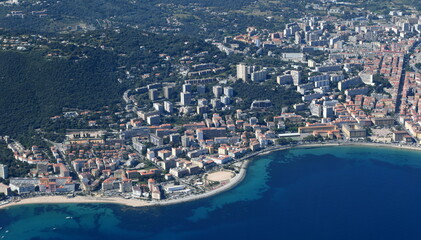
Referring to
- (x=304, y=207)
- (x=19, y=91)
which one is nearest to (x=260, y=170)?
(x=304, y=207)

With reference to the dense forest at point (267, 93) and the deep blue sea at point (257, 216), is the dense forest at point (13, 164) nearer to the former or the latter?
the deep blue sea at point (257, 216)

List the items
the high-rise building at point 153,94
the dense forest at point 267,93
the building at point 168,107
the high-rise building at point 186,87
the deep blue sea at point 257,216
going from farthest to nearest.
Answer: the high-rise building at point 186,87
the dense forest at point 267,93
the high-rise building at point 153,94
the building at point 168,107
the deep blue sea at point 257,216

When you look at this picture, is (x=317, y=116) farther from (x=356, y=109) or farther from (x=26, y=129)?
(x=26, y=129)

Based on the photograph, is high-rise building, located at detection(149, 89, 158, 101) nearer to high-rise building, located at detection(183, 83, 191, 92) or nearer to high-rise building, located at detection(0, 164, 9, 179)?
high-rise building, located at detection(183, 83, 191, 92)

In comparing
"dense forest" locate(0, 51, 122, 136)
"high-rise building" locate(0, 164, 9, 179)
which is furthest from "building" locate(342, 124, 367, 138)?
"high-rise building" locate(0, 164, 9, 179)

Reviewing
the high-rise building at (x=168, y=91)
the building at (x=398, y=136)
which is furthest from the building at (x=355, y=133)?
the high-rise building at (x=168, y=91)

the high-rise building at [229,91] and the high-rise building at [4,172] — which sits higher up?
the high-rise building at [229,91]

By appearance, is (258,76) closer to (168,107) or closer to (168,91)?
(168,91)

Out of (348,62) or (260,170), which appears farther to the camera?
(348,62)
